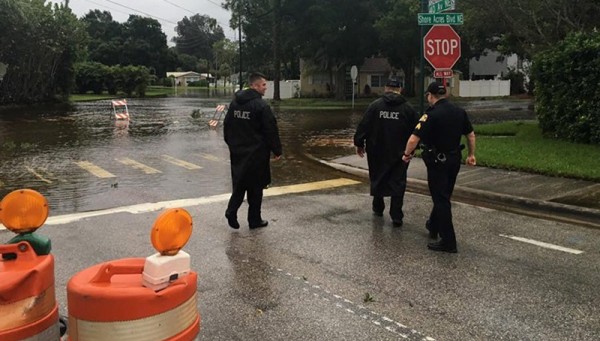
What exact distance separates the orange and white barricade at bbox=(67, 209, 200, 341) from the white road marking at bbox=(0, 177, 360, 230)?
198 inches

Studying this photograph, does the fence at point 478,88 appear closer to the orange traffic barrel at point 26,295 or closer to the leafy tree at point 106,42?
the orange traffic barrel at point 26,295

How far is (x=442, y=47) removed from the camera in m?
11.3

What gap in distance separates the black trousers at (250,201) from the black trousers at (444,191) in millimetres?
2072

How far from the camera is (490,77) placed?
6575 cm

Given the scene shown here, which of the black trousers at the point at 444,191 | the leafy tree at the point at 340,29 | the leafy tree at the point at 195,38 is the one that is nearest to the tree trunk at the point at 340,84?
the leafy tree at the point at 340,29

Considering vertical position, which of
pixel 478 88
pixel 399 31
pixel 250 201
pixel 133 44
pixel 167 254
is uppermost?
pixel 133 44

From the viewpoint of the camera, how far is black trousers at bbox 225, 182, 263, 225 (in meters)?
6.90

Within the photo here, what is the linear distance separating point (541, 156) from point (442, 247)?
634 cm

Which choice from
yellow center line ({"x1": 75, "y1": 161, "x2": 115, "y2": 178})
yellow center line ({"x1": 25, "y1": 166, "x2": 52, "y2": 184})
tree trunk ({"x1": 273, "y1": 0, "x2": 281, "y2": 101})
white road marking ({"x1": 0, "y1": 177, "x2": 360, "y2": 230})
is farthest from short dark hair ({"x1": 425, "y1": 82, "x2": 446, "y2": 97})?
tree trunk ({"x1": 273, "y1": 0, "x2": 281, "y2": 101})

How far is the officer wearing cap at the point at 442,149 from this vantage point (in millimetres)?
6039

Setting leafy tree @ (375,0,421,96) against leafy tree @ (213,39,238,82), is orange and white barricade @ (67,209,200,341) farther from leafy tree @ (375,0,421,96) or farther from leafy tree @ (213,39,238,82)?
leafy tree @ (213,39,238,82)

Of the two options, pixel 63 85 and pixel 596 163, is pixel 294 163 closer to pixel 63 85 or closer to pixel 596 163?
pixel 596 163

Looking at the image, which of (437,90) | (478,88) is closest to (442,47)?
(437,90)

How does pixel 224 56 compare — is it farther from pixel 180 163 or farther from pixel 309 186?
pixel 309 186
